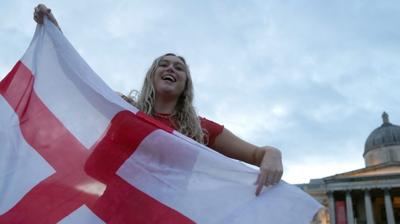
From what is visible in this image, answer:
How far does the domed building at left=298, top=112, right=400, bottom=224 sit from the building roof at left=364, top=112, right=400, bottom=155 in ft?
29.6

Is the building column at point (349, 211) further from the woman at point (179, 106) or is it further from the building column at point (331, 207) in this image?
the woman at point (179, 106)

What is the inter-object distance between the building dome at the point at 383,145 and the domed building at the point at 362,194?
7639 mm

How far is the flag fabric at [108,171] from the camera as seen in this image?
2320 millimetres

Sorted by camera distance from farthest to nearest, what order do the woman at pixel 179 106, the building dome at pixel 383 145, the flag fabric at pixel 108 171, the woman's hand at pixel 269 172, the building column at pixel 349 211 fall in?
1. the building dome at pixel 383 145
2. the building column at pixel 349 211
3. the woman at pixel 179 106
4. the woman's hand at pixel 269 172
5. the flag fabric at pixel 108 171

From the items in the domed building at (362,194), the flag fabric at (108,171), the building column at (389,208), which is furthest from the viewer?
the domed building at (362,194)

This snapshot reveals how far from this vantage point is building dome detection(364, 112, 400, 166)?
4641cm

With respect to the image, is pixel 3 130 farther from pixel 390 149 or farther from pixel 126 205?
pixel 390 149

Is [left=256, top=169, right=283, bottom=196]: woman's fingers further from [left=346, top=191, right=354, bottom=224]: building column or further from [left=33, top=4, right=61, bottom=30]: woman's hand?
[left=346, top=191, right=354, bottom=224]: building column

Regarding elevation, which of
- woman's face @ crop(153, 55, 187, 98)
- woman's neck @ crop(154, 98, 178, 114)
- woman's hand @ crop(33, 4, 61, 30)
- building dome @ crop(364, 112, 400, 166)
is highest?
building dome @ crop(364, 112, 400, 166)

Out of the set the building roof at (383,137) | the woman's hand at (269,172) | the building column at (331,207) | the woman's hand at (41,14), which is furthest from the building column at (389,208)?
the woman's hand at (41,14)

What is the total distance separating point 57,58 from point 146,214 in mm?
1421

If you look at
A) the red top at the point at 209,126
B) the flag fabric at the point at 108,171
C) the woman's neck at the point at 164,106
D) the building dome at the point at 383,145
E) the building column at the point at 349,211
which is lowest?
the flag fabric at the point at 108,171

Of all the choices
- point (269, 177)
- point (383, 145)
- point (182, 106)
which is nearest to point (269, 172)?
point (269, 177)

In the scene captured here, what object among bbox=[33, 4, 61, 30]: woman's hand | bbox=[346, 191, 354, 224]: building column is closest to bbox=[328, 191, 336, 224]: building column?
bbox=[346, 191, 354, 224]: building column
